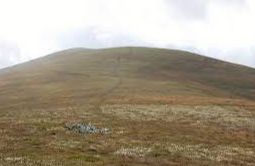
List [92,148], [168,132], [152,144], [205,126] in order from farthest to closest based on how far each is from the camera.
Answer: [205,126] < [168,132] < [152,144] < [92,148]

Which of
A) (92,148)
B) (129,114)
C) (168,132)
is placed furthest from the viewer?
(129,114)

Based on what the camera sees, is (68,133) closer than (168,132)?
Yes

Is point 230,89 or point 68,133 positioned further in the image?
point 230,89

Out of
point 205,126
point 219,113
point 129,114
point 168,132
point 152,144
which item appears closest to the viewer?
point 152,144

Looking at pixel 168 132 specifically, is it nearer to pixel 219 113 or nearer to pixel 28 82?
pixel 219 113

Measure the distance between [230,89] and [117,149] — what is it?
14991 cm

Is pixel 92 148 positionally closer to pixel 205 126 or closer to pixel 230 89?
pixel 205 126

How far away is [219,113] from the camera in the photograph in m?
90.8

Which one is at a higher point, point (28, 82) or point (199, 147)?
point (28, 82)

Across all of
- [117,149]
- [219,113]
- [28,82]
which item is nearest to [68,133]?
[117,149]

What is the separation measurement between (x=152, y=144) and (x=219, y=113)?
39.6 m

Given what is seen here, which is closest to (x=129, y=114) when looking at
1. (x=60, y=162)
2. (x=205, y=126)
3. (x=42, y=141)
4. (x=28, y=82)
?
(x=205, y=126)

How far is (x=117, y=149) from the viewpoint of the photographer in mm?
48969

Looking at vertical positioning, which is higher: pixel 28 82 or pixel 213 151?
pixel 28 82
